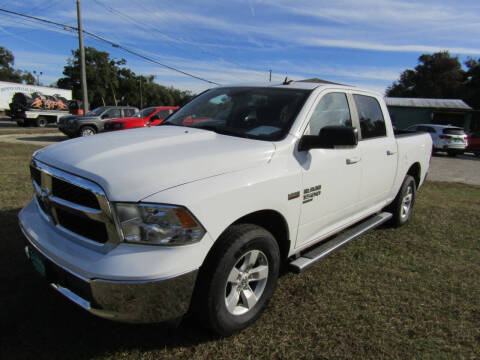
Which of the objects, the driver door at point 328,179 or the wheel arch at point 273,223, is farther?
the driver door at point 328,179

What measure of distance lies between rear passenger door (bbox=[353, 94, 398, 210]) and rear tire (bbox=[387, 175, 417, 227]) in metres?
0.51

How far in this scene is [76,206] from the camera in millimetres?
2051

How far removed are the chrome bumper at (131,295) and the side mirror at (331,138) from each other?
139 centimetres

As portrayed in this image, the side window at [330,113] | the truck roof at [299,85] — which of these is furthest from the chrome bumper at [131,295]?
the truck roof at [299,85]

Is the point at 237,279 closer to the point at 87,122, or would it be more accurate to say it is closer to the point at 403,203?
the point at 403,203

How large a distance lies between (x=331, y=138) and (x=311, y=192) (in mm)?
→ 472

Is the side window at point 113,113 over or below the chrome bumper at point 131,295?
over

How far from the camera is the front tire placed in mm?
2117

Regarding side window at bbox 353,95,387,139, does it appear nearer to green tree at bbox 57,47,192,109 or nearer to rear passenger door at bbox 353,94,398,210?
rear passenger door at bbox 353,94,398,210

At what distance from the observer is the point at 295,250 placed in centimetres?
283

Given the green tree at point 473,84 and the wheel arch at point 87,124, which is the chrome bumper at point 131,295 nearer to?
the wheel arch at point 87,124

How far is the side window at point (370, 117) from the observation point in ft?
12.1

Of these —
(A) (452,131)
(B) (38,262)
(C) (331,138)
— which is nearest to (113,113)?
(B) (38,262)

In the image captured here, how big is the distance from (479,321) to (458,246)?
1.84m
